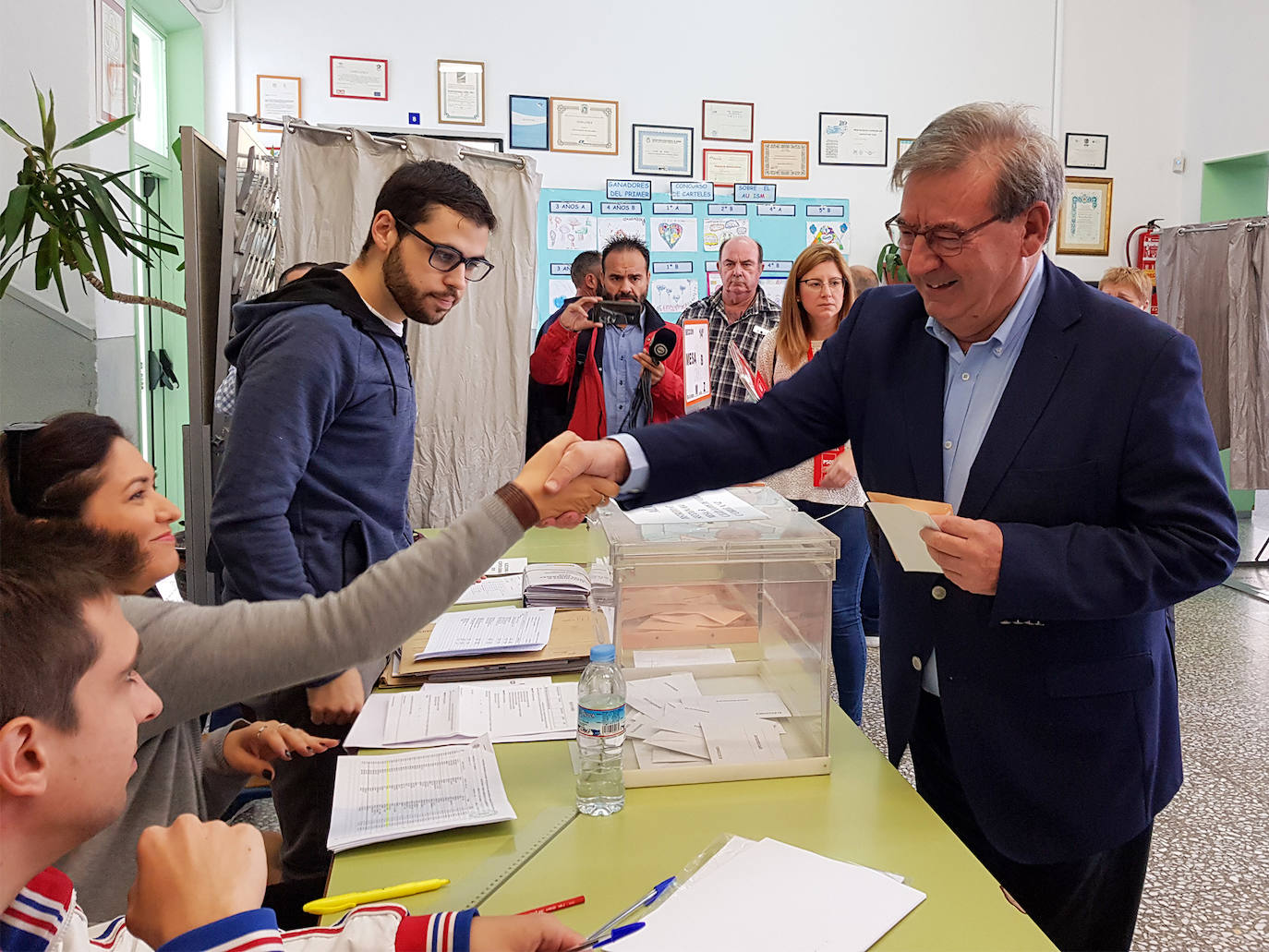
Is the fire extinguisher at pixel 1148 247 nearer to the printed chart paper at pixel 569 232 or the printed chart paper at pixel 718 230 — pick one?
the printed chart paper at pixel 718 230

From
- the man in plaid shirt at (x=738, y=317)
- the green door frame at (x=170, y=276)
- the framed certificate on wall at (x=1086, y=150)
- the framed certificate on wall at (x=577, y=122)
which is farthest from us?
the framed certificate on wall at (x=1086, y=150)

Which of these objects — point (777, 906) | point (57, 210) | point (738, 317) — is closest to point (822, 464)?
point (738, 317)

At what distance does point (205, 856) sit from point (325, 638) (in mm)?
334

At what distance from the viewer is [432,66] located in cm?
559

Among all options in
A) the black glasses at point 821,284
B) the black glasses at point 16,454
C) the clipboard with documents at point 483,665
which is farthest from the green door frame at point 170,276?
the black glasses at point 16,454

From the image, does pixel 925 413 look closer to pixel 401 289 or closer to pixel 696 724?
pixel 696 724

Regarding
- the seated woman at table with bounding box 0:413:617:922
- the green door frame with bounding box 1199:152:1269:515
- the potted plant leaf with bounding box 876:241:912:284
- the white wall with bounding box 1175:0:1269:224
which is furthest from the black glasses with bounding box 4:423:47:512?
the white wall with bounding box 1175:0:1269:224

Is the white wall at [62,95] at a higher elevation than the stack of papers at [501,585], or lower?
higher

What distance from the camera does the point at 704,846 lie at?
1.19 meters

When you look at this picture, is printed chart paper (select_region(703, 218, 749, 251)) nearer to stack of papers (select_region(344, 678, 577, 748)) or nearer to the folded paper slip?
stack of papers (select_region(344, 678, 577, 748))

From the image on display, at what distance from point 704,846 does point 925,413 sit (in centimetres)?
69

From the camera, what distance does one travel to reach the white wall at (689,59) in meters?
5.47

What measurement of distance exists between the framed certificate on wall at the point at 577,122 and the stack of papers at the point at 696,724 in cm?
484

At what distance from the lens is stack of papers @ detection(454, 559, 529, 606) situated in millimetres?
2154
